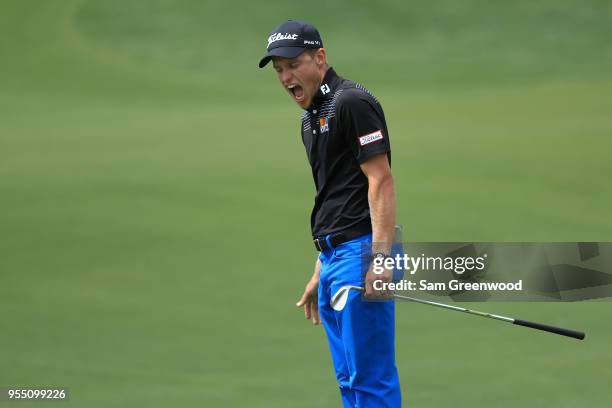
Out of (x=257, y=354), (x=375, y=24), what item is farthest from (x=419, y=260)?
(x=375, y=24)

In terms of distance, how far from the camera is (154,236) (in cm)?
838

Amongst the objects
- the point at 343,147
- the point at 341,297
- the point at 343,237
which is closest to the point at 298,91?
A: the point at 343,147

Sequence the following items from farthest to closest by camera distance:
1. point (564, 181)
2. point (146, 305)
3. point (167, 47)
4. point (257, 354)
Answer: point (167, 47)
point (564, 181)
point (146, 305)
point (257, 354)

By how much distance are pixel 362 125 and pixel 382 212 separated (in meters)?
0.32

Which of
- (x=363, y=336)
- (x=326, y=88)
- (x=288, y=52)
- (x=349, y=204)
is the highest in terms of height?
(x=288, y=52)

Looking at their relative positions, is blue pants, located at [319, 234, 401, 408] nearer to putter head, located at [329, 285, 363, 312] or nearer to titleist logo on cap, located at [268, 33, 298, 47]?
putter head, located at [329, 285, 363, 312]

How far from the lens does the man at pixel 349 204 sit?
3.92 m

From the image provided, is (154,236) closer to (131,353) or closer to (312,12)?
(131,353)

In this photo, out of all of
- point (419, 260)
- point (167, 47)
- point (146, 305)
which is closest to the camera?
point (419, 260)

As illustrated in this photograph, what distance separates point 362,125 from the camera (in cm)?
393

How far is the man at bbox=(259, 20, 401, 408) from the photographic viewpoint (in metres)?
3.92

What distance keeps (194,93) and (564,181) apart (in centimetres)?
429

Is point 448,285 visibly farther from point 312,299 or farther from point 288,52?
point 288,52

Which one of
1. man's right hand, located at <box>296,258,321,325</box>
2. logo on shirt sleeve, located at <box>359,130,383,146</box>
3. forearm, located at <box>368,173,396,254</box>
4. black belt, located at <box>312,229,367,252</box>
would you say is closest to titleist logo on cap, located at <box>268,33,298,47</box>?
logo on shirt sleeve, located at <box>359,130,383,146</box>
